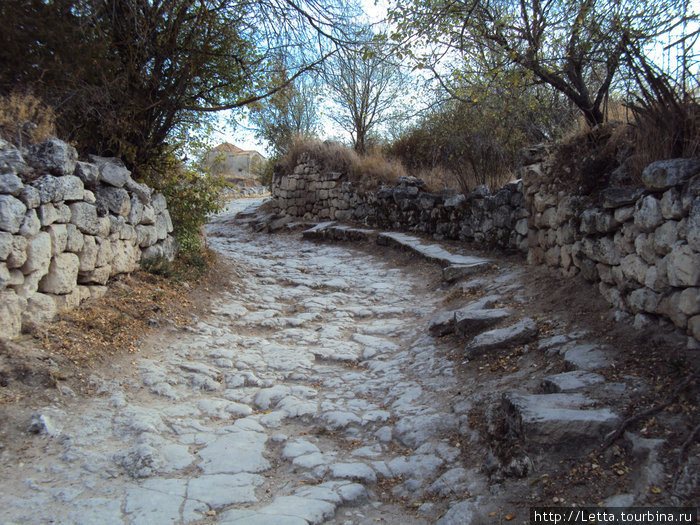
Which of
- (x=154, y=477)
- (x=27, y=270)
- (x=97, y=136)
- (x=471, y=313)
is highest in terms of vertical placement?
(x=97, y=136)

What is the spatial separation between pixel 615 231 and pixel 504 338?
1364mm

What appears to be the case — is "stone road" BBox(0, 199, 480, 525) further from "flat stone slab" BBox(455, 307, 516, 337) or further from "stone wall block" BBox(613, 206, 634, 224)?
"stone wall block" BBox(613, 206, 634, 224)

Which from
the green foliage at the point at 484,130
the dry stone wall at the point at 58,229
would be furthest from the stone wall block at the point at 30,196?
the green foliage at the point at 484,130

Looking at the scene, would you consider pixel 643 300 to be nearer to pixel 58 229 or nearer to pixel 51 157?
pixel 58 229

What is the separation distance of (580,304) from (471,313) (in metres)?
1.10

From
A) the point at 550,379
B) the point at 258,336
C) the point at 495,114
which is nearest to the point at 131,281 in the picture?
the point at 258,336

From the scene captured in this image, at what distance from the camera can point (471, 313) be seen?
209 inches

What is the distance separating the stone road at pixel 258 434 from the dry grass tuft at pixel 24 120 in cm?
240

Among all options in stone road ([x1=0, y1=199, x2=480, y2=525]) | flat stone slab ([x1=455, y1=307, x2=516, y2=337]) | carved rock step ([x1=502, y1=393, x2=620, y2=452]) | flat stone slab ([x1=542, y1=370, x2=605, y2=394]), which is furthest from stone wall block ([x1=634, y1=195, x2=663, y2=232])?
stone road ([x1=0, y1=199, x2=480, y2=525])

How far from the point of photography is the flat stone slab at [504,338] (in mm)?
4473

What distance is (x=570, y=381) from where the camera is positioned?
3.37 metres

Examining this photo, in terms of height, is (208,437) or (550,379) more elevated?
(550,379)

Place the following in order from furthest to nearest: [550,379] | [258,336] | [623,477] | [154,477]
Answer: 1. [258,336]
2. [550,379]
3. [154,477]
4. [623,477]

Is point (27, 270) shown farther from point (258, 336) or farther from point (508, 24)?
point (508, 24)
